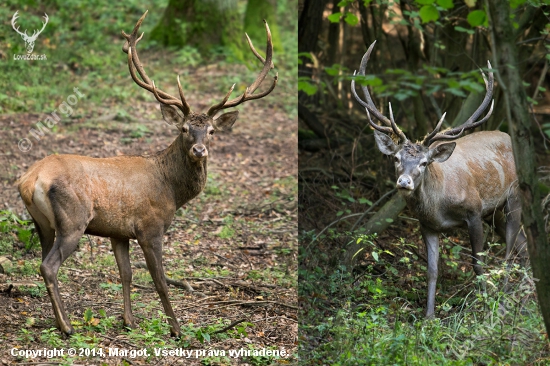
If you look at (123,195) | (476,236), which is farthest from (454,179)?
(123,195)

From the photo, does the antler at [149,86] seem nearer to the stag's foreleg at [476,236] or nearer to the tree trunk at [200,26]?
the stag's foreleg at [476,236]

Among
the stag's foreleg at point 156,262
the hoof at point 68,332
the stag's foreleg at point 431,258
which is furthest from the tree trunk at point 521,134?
the hoof at point 68,332

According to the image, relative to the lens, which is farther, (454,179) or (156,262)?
(454,179)

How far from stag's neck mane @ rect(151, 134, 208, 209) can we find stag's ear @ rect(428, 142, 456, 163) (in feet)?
7.27

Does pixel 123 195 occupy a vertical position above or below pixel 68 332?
above

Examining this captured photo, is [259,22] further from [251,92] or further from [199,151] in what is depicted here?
[199,151]

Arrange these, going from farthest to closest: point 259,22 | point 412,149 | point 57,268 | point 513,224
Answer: point 259,22 < point 513,224 < point 412,149 < point 57,268

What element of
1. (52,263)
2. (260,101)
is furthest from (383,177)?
(52,263)

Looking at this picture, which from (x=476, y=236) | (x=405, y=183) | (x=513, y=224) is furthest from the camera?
(x=513, y=224)

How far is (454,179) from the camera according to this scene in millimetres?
7461

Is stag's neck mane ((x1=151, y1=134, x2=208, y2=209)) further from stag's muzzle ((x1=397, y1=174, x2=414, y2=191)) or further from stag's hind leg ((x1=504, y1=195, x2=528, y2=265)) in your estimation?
stag's hind leg ((x1=504, y1=195, x2=528, y2=265))

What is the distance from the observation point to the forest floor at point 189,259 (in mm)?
6309

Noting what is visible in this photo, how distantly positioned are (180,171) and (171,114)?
56 centimetres

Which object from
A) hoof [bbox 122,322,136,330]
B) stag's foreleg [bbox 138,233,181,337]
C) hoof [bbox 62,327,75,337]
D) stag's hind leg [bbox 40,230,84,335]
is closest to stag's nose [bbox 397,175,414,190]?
stag's foreleg [bbox 138,233,181,337]
